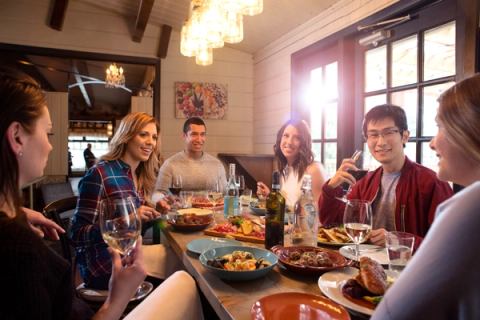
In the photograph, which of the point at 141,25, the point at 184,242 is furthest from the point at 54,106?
the point at 184,242

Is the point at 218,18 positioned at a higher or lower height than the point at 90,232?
higher

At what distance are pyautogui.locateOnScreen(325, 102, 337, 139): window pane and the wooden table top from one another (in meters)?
2.21

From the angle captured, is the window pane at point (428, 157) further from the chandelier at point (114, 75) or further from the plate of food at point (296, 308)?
the chandelier at point (114, 75)

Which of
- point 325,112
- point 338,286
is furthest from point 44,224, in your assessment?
point 325,112

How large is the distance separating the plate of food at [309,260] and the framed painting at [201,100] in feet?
11.0

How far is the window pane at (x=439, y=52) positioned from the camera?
206 centimetres

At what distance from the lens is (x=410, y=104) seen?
7.72 feet

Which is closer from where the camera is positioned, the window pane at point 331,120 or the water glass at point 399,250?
the water glass at point 399,250

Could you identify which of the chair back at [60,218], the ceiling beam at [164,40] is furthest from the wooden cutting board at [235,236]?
the ceiling beam at [164,40]

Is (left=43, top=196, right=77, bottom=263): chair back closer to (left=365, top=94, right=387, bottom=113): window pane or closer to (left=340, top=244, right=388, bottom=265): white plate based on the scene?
(left=340, top=244, right=388, bottom=265): white plate

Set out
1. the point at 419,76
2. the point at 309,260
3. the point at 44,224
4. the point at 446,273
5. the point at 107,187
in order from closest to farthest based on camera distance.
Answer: the point at 446,273 < the point at 309,260 < the point at 44,224 < the point at 107,187 < the point at 419,76

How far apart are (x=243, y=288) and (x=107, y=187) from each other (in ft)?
3.36

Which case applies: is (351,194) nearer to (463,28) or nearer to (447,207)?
(463,28)

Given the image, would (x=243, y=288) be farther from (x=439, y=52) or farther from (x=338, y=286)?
(x=439, y=52)
